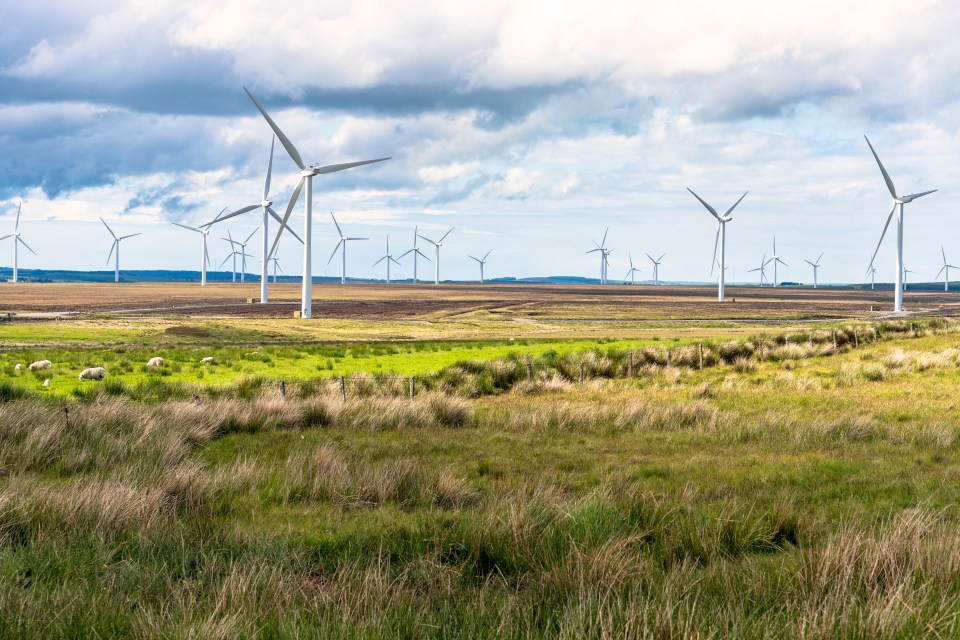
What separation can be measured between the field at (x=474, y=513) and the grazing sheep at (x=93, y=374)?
2.78 metres

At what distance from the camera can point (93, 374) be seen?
32.8m

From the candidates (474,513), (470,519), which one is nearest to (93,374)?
(474,513)

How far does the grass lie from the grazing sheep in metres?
9.11

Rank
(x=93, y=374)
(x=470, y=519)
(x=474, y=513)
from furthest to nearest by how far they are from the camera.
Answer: (x=93, y=374) < (x=474, y=513) < (x=470, y=519)

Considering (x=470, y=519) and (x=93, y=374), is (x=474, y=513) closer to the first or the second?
(x=470, y=519)

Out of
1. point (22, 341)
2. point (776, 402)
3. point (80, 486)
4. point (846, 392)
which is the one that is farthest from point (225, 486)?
point (22, 341)

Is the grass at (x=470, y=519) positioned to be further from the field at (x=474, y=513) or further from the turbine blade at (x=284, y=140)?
the turbine blade at (x=284, y=140)

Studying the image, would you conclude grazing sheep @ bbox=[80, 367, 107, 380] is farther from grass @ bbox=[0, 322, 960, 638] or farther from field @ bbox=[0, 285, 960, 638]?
grass @ bbox=[0, 322, 960, 638]

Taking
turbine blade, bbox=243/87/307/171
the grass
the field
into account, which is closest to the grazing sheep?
the field

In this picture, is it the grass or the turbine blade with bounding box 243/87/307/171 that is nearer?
the grass

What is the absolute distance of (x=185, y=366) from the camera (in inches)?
1517

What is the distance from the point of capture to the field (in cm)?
715

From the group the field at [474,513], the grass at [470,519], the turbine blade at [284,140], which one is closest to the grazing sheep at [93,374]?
the field at [474,513]

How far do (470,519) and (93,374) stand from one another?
26233 millimetres
